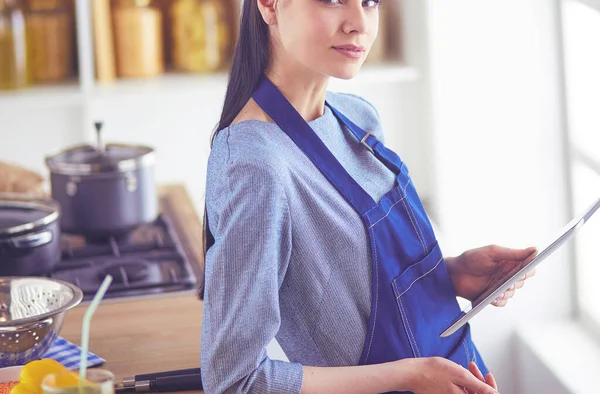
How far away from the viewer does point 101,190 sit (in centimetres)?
200

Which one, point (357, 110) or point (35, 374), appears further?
point (357, 110)

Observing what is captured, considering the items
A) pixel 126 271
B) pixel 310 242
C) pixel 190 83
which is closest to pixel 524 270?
pixel 310 242

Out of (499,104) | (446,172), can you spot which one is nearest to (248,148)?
(499,104)

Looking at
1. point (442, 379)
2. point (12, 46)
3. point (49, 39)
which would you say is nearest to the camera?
point (442, 379)

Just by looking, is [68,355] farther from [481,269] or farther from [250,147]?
[481,269]

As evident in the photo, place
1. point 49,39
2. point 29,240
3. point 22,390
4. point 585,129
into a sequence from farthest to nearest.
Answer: point 49,39 → point 585,129 → point 29,240 → point 22,390

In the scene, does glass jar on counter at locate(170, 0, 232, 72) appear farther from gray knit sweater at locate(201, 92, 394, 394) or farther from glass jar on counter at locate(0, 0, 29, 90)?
gray knit sweater at locate(201, 92, 394, 394)

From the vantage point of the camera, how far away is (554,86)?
100 inches

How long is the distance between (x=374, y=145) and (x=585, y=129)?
1143 millimetres

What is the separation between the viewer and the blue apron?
1269mm

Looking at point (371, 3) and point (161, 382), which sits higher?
point (371, 3)

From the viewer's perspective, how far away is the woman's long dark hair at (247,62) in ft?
4.28

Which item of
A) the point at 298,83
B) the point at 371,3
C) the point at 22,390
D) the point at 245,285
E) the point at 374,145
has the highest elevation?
the point at 371,3

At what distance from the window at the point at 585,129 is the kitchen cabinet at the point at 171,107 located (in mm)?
1028
